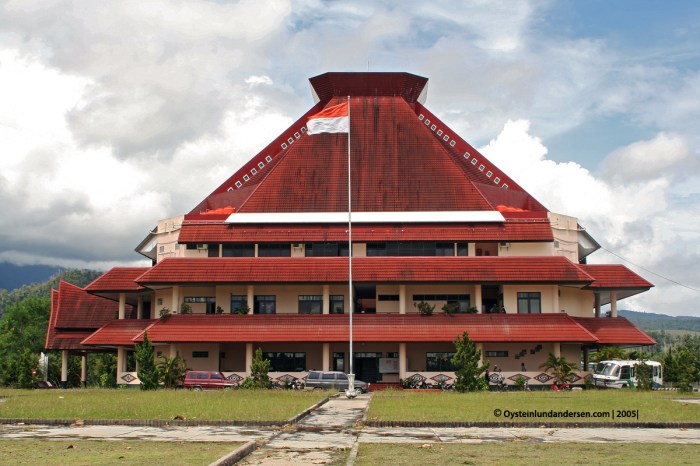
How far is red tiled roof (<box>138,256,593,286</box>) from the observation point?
5206 cm

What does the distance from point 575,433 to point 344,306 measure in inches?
1367

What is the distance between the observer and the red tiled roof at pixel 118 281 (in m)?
57.1

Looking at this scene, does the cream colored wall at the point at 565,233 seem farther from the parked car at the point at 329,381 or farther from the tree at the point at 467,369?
the parked car at the point at 329,381

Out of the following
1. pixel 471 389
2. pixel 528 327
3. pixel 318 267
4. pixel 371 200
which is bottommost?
pixel 471 389

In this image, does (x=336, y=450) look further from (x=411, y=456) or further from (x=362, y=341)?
(x=362, y=341)

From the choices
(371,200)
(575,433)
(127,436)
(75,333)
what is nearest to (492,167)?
(371,200)

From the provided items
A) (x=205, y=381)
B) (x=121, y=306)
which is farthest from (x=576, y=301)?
(x=121, y=306)

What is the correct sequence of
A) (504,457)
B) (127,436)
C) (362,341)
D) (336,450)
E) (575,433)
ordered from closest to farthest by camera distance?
(504,457) → (336,450) → (127,436) → (575,433) → (362,341)

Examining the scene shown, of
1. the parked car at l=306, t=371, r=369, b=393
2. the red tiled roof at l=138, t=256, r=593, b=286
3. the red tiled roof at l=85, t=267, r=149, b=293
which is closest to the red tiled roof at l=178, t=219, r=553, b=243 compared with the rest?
the red tiled roof at l=138, t=256, r=593, b=286

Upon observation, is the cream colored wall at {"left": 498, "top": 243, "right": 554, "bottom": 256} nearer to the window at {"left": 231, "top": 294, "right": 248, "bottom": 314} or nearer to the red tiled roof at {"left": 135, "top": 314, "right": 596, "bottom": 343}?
the red tiled roof at {"left": 135, "top": 314, "right": 596, "bottom": 343}

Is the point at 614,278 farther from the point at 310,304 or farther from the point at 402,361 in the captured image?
the point at 310,304

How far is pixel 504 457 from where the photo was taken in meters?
15.9

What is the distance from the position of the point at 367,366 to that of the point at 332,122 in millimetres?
19028

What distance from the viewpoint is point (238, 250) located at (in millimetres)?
56781
